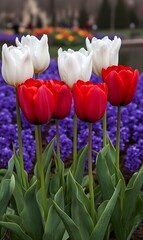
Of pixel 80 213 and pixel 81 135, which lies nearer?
pixel 80 213

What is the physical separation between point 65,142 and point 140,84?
237 centimetres

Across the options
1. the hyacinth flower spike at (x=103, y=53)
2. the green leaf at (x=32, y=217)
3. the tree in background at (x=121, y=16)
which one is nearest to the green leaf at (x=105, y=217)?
the green leaf at (x=32, y=217)

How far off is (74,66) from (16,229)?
816mm

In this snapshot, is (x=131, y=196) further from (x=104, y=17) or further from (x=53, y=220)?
(x=104, y=17)

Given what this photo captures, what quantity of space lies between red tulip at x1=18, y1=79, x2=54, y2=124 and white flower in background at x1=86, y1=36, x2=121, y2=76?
1.66 ft

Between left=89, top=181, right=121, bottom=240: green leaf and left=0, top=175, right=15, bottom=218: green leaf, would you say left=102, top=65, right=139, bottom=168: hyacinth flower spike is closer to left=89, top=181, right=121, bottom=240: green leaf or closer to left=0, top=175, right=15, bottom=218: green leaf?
left=89, top=181, right=121, bottom=240: green leaf

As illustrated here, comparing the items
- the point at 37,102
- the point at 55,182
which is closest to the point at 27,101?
the point at 37,102

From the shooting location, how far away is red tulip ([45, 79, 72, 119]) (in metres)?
2.66

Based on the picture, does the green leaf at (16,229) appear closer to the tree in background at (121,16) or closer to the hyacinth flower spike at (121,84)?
the hyacinth flower spike at (121,84)

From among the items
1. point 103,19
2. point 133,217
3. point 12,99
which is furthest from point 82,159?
point 103,19

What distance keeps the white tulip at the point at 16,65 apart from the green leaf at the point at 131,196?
0.74 metres

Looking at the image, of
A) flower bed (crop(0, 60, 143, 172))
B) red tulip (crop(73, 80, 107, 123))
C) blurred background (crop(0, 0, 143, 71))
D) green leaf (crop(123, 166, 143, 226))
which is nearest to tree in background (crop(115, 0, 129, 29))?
blurred background (crop(0, 0, 143, 71))

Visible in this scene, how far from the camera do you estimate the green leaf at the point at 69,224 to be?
2.70m

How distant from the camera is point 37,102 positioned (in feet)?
8.40
